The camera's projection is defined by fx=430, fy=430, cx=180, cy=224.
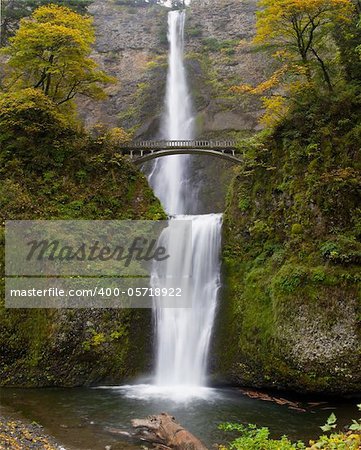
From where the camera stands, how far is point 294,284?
11.3m

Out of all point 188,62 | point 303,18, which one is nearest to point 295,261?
point 303,18

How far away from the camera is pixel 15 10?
23.5m

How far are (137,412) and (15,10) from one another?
2252 cm

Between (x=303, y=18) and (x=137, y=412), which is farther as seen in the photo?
(x=303, y=18)

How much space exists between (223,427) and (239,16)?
3649 cm

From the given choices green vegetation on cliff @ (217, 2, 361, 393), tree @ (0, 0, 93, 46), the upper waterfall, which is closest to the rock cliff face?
the upper waterfall

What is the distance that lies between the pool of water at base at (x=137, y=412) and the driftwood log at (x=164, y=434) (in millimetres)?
344

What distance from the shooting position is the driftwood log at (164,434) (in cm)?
762

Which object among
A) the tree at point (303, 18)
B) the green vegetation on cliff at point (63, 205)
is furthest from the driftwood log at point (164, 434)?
the tree at point (303, 18)

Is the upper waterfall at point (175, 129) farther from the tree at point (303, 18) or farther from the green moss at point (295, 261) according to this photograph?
the tree at point (303, 18)

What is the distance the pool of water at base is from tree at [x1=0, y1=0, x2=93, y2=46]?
18.5 meters

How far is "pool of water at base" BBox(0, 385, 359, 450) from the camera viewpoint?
8609mm

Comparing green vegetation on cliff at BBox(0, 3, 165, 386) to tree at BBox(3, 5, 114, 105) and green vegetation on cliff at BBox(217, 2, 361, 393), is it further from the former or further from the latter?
green vegetation on cliff at BBox(217, 2, 361, 393)

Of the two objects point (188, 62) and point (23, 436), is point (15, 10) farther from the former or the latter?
point (23, 436)
